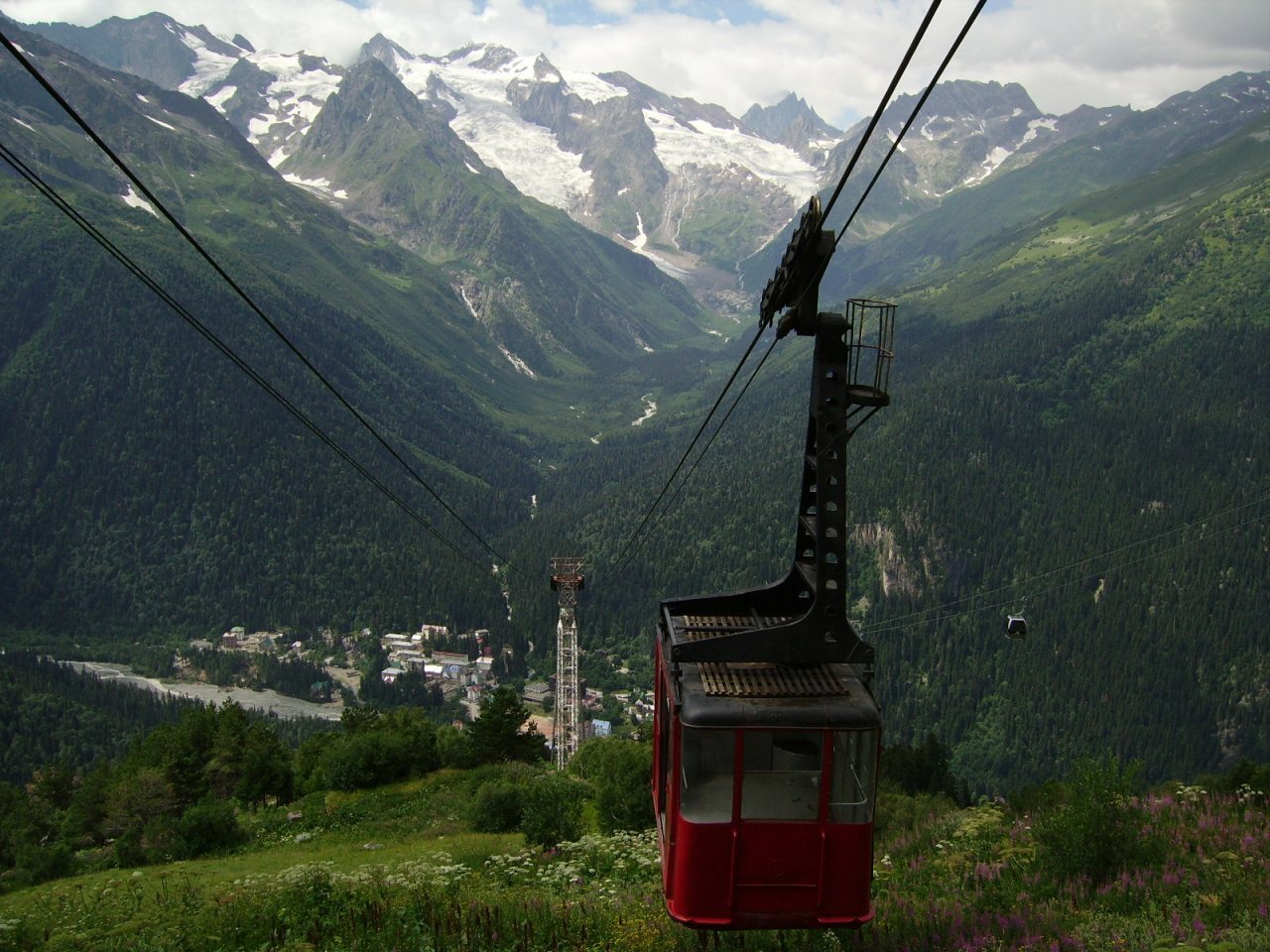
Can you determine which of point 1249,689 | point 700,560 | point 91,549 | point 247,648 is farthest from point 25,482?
point 1249,689

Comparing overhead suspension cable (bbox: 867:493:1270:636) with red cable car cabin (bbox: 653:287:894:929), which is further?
overhead suspension cable (bbox: 867:493:1270:636)

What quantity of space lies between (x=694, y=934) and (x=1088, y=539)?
178 metres

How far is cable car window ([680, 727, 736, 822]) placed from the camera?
1184 centimetres

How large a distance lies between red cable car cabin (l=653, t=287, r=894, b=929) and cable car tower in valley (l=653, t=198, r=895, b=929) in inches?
0.7

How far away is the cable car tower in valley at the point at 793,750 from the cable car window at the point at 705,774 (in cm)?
1

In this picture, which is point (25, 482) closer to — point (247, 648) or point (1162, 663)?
point (247, 648)

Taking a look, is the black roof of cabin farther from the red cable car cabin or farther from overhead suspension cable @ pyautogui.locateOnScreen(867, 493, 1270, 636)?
overhead suspension cable @ pyautogui.locateOnScreen(867, 493, 1270, 636)

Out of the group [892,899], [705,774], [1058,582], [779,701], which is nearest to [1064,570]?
[1058,582]

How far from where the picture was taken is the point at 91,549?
183 metres

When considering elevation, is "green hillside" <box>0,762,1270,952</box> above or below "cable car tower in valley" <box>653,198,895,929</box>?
below

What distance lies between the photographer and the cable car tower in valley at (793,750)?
38.3 ft

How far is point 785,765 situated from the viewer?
479 inches

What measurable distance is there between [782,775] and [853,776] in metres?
0.93

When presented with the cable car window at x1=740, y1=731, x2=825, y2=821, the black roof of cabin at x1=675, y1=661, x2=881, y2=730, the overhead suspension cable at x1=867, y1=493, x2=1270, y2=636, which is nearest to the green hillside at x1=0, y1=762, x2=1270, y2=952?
the cable car window at x1=740, y1=731, x2=825, y2=821
